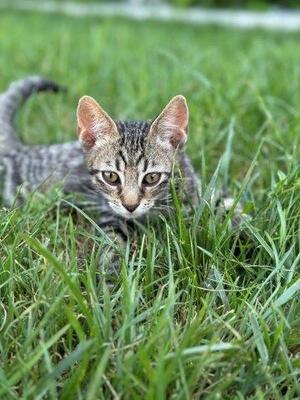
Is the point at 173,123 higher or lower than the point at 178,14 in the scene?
lower

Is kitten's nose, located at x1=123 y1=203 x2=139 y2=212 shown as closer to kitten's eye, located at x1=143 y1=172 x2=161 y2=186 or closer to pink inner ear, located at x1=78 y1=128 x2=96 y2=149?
kitten's eye, located at x1=143 y1=172 x2=161 y2=186

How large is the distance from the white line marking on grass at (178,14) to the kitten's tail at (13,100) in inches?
231

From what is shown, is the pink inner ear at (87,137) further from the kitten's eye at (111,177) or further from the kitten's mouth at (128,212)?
the kitten's mouth at (128,212)

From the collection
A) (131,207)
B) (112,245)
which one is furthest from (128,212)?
(112,245)

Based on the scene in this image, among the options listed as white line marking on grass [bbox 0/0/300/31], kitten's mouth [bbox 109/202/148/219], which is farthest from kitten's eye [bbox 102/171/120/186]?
white line marking on grass [bbox 0/0/300/31]

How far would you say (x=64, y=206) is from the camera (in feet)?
11.6

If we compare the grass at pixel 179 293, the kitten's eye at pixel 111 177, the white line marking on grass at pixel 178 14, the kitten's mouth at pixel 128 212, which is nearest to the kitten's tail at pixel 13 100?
the grass at pixel 179 293

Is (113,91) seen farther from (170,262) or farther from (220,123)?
(170,262)

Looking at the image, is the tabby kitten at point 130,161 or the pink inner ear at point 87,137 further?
the pink inner ear at point 87,137

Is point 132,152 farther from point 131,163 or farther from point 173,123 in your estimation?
point 173,123

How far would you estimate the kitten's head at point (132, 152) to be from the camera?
3.12 m

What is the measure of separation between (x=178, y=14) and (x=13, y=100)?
7001 mm

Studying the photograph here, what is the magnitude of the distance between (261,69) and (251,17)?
19.7 ft

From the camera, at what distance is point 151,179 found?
3150 mm
